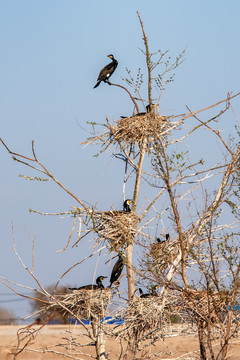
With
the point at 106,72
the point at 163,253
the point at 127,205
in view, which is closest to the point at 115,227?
the point at 127,205

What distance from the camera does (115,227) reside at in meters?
14.1

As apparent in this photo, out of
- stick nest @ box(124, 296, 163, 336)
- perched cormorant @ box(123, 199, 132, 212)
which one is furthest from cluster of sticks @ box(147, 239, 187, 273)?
perched cormorant @ box(123, 199, 132, 212)

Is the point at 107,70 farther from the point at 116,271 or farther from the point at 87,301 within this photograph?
the point at 87,301

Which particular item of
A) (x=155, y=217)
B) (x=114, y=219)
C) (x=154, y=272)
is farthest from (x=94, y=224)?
(x=154, y=272)

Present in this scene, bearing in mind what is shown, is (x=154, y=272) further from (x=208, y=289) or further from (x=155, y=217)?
(x=155, y=217)

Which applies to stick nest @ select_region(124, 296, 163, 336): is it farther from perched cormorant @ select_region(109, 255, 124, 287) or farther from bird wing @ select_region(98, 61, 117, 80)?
bird wing @ select_region(98, 61, 117, 80)

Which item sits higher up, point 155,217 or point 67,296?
Answer: point 155,217

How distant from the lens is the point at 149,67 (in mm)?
14797

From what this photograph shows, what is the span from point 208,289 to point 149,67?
5.89 m

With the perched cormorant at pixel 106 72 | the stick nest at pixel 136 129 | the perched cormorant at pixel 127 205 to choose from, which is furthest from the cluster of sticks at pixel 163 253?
the perched cormorant at pixel 106 72

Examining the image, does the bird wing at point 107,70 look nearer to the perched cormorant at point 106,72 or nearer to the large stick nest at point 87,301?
the perched cormorant at point 106,72

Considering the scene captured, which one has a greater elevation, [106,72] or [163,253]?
[106,72]

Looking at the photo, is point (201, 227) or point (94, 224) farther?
point (94, 224)

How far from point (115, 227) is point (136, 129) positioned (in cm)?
227
